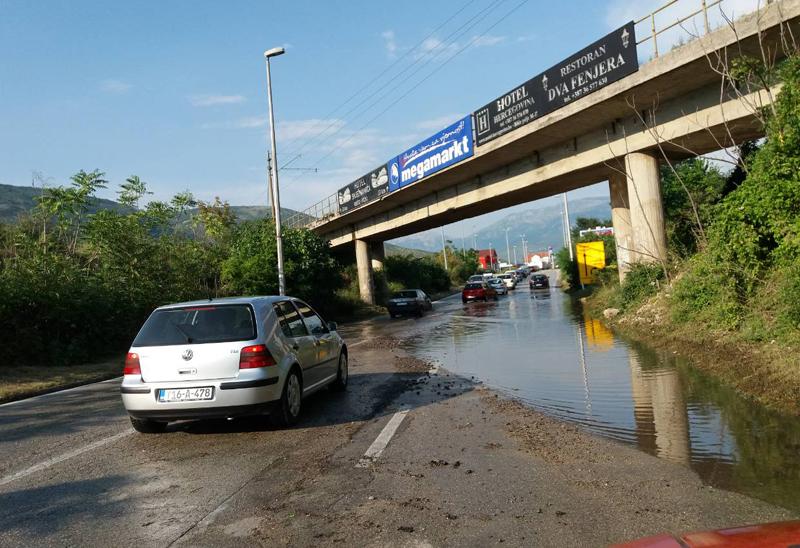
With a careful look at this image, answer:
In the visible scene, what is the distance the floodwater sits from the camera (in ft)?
16.7

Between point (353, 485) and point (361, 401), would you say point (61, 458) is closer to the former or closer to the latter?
point (353, 485)

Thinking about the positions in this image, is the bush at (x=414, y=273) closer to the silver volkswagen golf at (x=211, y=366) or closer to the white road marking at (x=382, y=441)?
the white road marking at (x=382, y=441)

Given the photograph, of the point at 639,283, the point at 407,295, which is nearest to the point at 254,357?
the point at 639,283

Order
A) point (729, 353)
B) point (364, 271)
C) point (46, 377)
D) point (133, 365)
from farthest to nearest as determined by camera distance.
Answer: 1. point (364, 271)
2. point (46, 377)
3. point (729, 353)
4. point (133, 365)

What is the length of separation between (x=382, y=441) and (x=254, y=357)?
168 centimetres

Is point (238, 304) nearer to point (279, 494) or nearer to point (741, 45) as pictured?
point (279, 494)

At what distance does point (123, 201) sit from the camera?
3159 cm

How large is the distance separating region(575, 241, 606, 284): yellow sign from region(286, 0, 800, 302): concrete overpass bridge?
29.8ft

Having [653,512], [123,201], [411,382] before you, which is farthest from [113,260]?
[653,512]

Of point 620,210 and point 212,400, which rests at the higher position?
point 620,210

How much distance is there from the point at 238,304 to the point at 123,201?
1065 inches

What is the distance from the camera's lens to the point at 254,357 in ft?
23.0

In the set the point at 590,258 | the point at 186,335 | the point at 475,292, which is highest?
the point at 590,258

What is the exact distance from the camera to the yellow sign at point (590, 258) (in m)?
38.0
